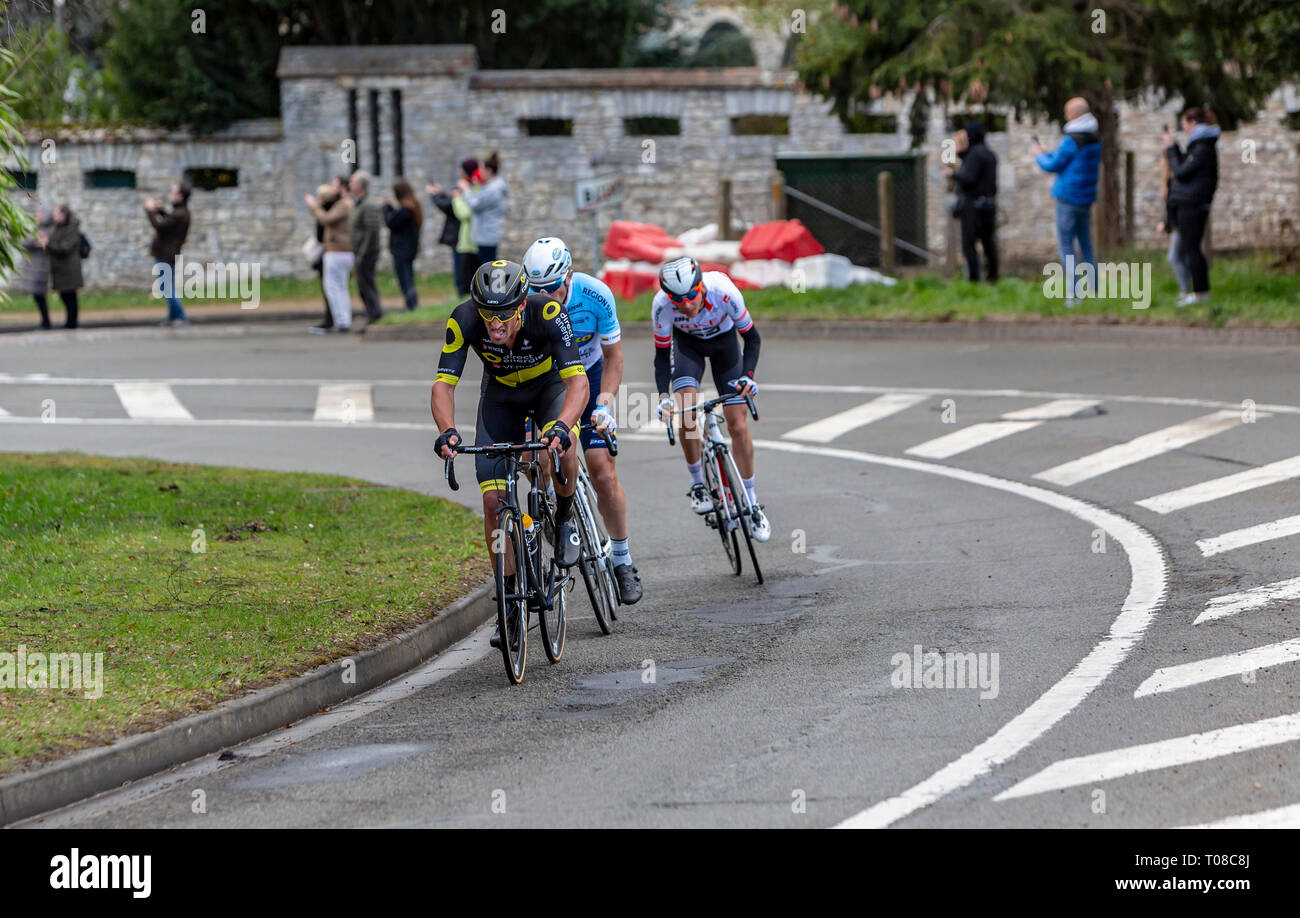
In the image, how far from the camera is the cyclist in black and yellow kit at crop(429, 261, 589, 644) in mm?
8797

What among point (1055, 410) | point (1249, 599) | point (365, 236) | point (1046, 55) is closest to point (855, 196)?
point (1046, 55)

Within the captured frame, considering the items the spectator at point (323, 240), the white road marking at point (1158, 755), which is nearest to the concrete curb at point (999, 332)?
the spectator at point (323, 240)

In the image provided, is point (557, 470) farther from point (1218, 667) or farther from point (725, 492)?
point (1218, 667)

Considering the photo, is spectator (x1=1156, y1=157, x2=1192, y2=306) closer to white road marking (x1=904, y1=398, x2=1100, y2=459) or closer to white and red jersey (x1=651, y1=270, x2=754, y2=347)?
white road marking (x1=904, y1=398, x2=1100, y2=459)

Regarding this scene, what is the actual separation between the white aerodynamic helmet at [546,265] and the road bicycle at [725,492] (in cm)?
184

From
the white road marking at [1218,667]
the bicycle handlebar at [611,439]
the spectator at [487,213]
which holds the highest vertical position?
the spectator at [487,213]

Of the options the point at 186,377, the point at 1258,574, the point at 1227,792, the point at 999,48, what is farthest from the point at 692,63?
the point at 1227,792

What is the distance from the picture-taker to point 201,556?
11.2 metres

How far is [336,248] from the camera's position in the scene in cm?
2664

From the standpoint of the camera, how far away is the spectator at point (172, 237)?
93.0 feet

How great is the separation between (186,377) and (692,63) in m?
25.0

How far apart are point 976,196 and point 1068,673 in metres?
16.5

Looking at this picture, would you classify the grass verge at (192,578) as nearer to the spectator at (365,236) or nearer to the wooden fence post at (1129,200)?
the spectator at (365,236)

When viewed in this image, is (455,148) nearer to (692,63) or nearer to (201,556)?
(692,63)
